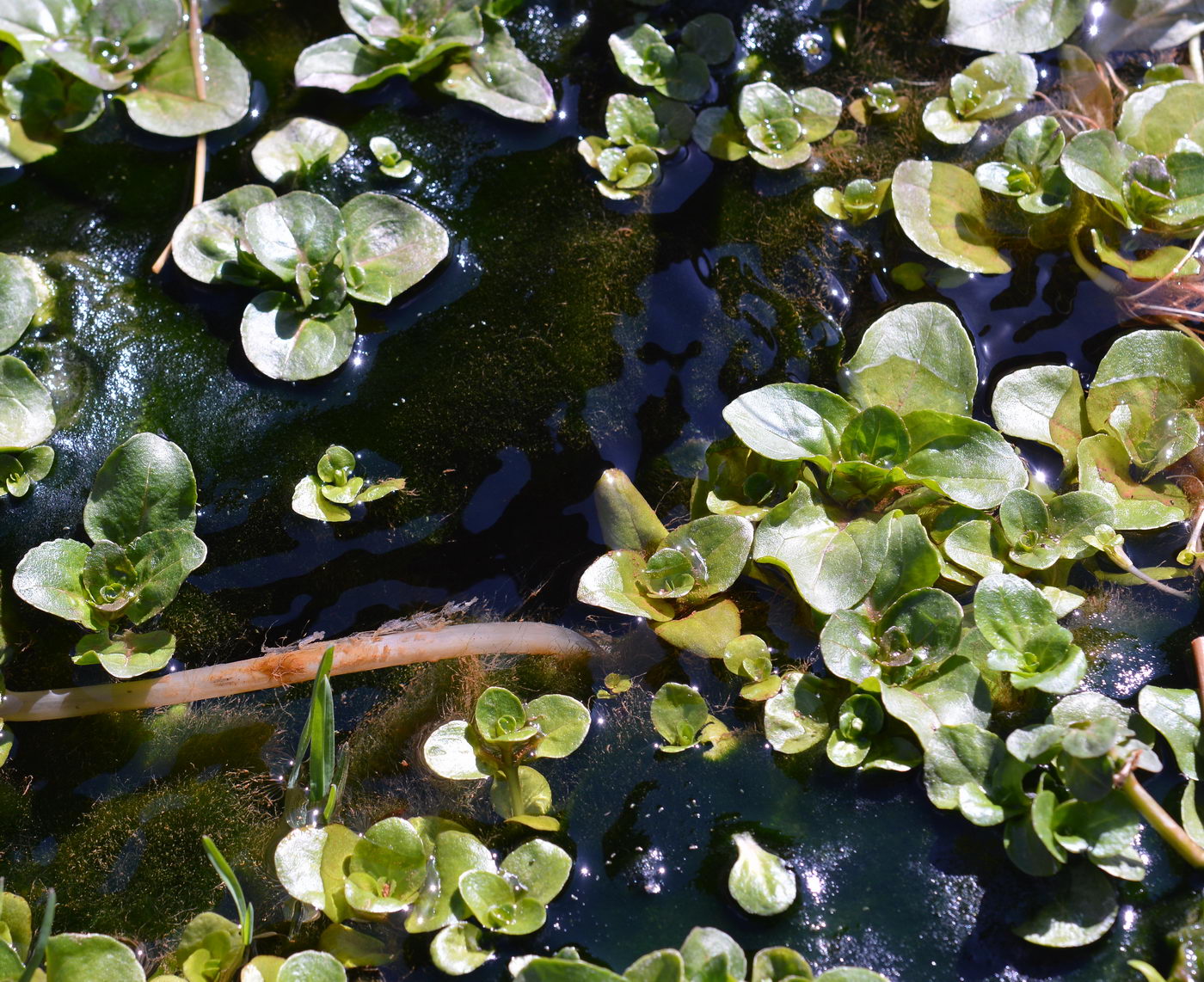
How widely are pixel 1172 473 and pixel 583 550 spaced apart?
1541 millimetres

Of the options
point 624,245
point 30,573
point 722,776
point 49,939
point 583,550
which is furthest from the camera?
point 624,245

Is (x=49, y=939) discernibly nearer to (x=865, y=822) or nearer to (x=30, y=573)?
(x=30, y=573)

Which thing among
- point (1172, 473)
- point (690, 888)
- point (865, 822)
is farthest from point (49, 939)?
point (1172, 473)

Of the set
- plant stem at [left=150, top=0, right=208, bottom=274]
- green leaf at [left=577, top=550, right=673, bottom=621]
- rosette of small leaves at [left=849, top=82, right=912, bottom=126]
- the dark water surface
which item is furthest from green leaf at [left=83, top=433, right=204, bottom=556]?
rosette of small leaves at [left=849, top=82, right=912, bottom=126]

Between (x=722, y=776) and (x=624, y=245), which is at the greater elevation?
(x=624, y=245)

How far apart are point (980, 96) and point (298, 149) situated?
210 cm

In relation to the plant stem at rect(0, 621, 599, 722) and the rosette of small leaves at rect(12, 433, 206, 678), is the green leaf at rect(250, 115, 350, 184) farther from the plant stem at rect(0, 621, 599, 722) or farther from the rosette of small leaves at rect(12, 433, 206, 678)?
the plant stem at rect(0, 621, 599, 722)

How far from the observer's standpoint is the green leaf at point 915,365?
2.48 metres

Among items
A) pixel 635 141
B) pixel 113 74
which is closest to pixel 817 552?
pixel 635 141

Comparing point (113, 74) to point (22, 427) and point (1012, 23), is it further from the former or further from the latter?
point (1012, 23)

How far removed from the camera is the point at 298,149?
2.93 meters

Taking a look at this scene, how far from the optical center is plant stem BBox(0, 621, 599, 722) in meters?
2.39

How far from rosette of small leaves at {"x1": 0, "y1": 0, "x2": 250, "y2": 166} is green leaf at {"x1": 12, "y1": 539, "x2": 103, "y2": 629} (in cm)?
137

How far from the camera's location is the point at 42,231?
2.90 m
